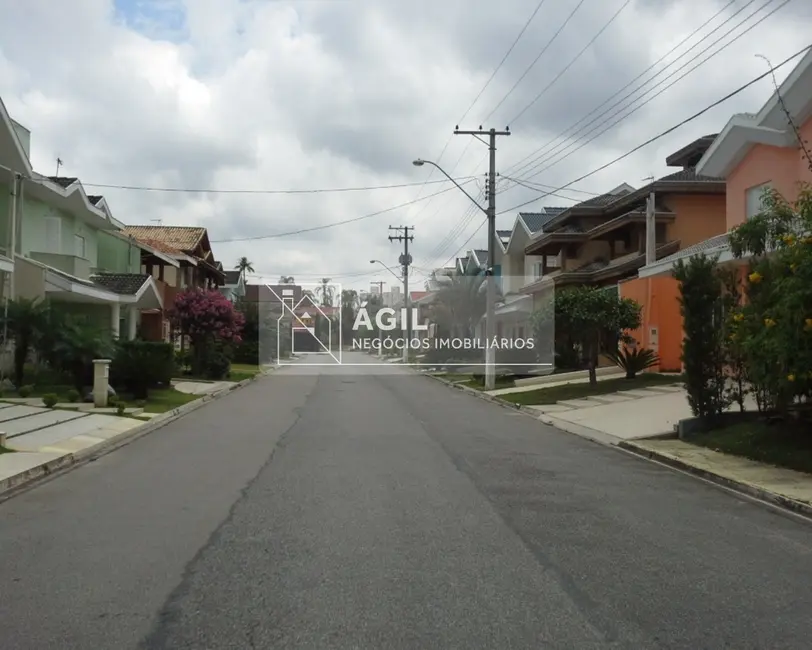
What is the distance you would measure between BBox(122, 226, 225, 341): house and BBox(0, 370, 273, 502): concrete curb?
1721 centimetres

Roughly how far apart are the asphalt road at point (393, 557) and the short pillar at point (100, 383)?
7.56 meters

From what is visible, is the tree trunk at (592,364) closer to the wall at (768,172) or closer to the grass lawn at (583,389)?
the grass lawn at (583,389)

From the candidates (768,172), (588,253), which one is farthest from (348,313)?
(768,172)

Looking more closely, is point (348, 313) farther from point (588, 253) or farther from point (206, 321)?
point (206, 321)

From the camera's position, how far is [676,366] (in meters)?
31.4

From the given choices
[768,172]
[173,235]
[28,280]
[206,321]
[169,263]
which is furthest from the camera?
[173,235]

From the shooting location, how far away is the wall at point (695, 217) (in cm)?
3562

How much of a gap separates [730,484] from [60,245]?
25134 mm

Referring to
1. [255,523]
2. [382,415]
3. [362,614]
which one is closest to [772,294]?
[255,523]

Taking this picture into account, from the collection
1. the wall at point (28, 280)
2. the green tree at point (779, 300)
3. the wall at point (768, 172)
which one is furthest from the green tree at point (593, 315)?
the wall at point (28, 280)

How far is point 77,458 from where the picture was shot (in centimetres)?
1360

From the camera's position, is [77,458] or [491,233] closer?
[77,458]

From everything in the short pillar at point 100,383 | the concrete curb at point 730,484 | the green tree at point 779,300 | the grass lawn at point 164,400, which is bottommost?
the concrete curb at point 730,484

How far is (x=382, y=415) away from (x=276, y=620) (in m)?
15.9
